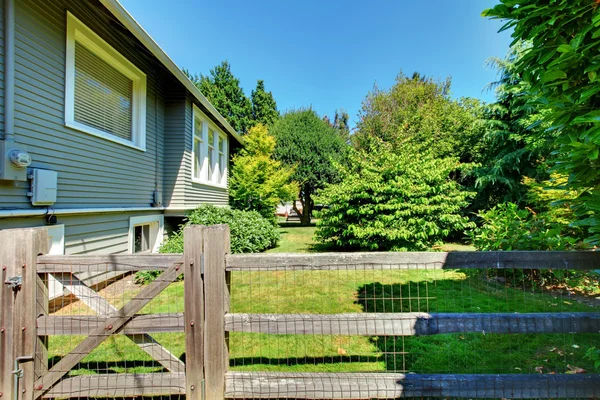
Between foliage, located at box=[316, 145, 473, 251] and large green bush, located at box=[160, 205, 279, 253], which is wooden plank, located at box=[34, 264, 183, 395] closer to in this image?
large green bush, located at box=[160, 205, 279, 253]

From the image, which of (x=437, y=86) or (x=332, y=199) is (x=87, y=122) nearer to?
(x=332, y=199)

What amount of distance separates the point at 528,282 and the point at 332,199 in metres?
4.47

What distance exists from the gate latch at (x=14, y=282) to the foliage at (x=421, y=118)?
409 inches

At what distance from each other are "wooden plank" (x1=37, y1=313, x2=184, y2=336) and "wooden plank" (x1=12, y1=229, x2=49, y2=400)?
7 cm

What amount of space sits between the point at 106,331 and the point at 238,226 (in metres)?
5.58

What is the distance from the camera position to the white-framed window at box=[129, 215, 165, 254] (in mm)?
5892

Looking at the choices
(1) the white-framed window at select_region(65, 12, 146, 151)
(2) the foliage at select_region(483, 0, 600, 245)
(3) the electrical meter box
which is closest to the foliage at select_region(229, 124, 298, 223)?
(1) the white-framed window at select_region(65, 12, 146, 151)

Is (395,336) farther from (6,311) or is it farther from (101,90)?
(101,90)

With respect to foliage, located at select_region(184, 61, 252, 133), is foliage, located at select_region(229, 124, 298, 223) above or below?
below

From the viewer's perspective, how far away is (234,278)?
16.7ft

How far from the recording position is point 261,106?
84.3 ft

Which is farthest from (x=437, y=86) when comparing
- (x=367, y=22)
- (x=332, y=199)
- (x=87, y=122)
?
(x=87, y=122)

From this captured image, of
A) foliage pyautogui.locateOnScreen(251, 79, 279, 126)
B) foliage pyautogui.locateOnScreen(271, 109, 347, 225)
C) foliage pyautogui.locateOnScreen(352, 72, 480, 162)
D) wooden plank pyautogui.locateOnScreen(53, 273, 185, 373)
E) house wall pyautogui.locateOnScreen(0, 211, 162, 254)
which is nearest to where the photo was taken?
wooden plank pyautogui.locateOnScreen(53, 273, 185, 373)

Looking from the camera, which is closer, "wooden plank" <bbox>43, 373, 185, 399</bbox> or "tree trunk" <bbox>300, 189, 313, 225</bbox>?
"wooden plank" <bbox>43, 373, 185, 399</bbox>
